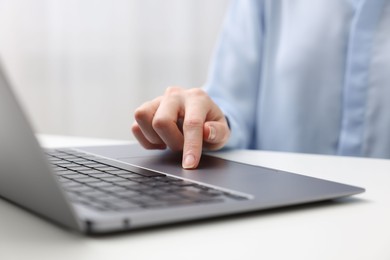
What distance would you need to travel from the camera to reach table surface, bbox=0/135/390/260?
13.8 inches

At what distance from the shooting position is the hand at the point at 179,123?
2.36ft

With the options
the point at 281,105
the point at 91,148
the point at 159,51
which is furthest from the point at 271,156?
the point at 159,51

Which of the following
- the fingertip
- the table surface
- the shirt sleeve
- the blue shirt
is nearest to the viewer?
the table surface

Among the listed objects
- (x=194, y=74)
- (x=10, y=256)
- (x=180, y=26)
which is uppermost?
(x=180, y=26)

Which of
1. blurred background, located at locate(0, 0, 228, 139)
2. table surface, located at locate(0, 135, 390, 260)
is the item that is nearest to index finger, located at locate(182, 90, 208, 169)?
table surface, located at locate(0, 135, 390, 260)

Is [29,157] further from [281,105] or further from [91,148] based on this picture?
[281,105]

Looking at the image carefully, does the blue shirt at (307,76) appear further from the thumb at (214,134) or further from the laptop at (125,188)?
the laptop at (125,188)

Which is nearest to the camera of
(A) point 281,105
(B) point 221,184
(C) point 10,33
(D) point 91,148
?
(B) point 221,184

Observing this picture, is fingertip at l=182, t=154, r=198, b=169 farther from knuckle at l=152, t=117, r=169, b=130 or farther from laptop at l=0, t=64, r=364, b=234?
knuckle at l=152, t=117, r=169, b=130

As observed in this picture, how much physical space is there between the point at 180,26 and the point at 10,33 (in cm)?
55

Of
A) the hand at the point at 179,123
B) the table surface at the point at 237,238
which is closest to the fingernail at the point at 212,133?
the hand at the point at 179,123

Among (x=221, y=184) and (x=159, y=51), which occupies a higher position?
(x=159, y=51)

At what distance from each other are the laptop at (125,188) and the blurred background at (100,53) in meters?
1.38

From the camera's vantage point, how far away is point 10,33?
1945 mm
